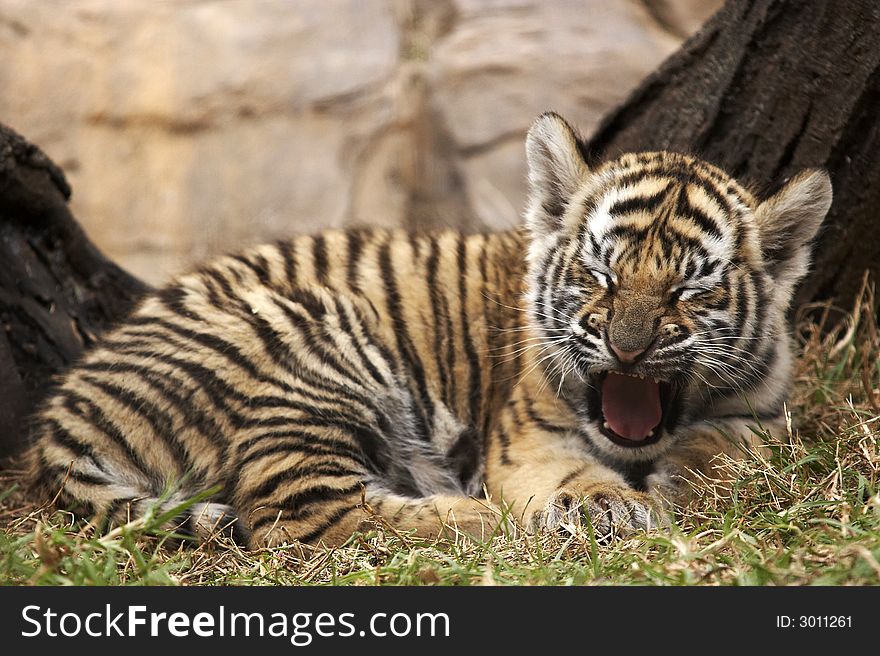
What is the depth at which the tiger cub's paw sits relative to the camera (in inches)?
135

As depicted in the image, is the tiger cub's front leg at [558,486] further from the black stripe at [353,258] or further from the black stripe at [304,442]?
the black stripe at [353,258]

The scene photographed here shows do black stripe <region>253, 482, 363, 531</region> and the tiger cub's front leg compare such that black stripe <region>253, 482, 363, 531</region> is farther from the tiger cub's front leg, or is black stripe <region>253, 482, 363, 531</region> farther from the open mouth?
the open mouth

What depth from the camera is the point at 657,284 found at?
3385mm

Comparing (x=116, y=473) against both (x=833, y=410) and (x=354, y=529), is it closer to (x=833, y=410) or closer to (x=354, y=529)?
(x=354, y=529)

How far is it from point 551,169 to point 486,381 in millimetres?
928

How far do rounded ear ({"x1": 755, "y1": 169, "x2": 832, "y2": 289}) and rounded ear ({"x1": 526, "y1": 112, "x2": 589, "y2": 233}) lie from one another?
2.29ft

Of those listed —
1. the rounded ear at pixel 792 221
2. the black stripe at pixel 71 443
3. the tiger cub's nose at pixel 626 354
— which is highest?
the rounded ear at pixel 792 221

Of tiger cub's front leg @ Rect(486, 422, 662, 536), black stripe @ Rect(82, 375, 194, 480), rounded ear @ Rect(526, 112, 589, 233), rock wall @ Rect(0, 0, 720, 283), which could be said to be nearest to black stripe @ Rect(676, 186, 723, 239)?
rounded ear @ Rect(526, 112, 589, 233)

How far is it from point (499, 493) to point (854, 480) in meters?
1.26

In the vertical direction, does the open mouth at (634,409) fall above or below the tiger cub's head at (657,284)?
below

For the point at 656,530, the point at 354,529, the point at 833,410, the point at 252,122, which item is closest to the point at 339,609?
the point at 354,529

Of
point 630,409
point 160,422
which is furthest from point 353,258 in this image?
point 630,409

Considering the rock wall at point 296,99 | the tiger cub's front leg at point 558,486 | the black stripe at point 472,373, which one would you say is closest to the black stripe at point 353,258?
the black stripe at point 472,373

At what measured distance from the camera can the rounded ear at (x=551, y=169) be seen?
3.83 metres
